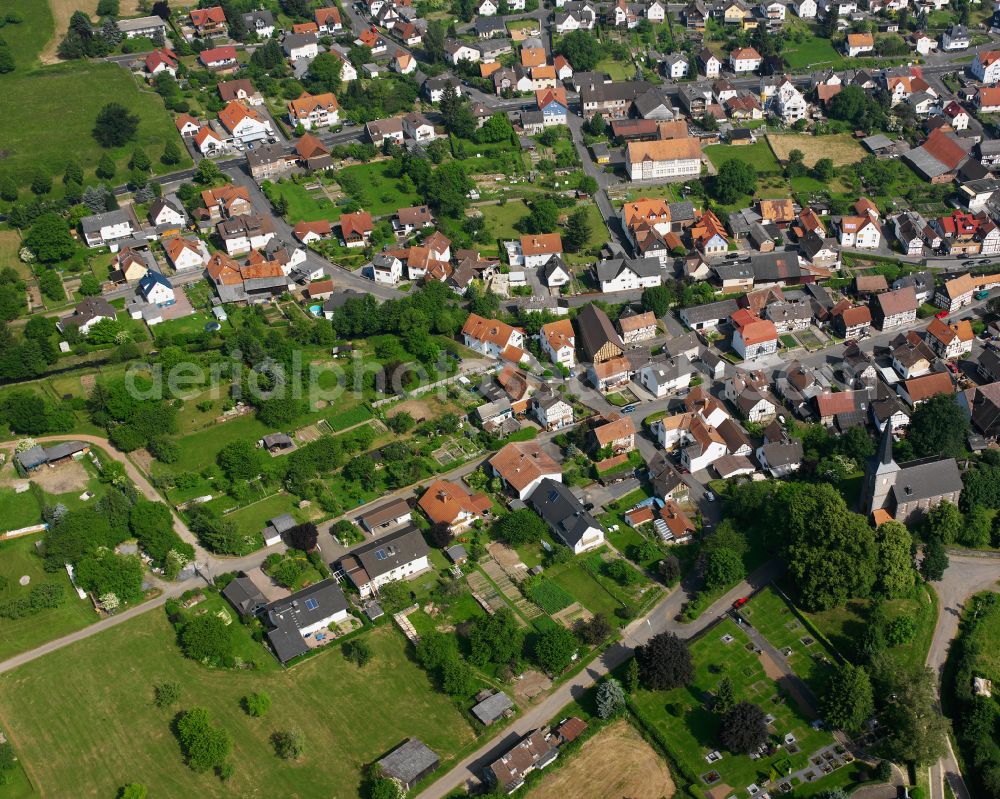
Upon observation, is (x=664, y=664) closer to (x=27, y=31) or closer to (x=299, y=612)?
(x=299, y=612)

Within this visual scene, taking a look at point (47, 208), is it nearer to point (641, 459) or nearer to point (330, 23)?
point (330, 23)

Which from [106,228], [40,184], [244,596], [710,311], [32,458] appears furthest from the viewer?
[40,184]

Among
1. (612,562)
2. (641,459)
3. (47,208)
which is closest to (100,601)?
(612,562)

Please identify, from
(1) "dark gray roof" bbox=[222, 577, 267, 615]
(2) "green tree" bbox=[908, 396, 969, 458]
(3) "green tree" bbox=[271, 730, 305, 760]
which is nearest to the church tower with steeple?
(2) "green tree" bbox=[908, 396, 969, 458]

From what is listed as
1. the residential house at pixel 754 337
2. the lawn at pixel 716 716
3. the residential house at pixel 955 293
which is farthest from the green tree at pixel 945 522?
the residential house at pixel 955 293

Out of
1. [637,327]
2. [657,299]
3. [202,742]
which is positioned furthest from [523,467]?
[202,742]
